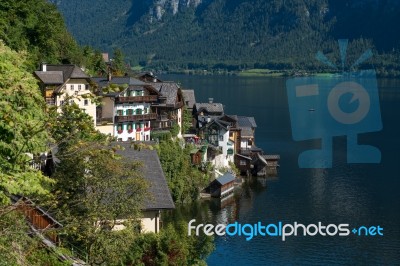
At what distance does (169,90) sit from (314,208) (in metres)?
16.2

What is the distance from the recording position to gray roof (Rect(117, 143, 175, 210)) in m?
23.0

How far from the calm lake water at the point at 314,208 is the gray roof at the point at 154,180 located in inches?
360

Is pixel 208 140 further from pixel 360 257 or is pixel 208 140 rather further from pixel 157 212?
pixel 157 212

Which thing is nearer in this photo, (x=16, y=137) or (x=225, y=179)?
(x=16, y=137)

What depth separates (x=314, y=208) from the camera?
1720 inches

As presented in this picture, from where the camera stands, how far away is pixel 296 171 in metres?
57.2

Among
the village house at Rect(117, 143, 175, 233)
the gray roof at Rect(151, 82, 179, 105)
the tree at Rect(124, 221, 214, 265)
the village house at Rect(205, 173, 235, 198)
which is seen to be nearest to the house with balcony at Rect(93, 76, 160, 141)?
the gray roof at Rect(151, 82, 179, 105)

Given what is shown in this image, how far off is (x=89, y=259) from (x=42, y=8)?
37922 mm

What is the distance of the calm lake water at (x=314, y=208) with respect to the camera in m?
33.4

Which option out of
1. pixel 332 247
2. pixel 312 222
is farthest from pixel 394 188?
pixel 332 247

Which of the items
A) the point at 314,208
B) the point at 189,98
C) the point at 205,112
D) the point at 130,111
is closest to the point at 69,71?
the point at 130,111

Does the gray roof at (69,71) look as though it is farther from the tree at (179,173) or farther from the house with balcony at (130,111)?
the tree at (179,173)

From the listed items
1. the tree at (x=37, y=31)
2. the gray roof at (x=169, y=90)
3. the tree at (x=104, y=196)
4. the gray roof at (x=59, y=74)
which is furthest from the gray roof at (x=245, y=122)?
the tree at (x=104, y=196)

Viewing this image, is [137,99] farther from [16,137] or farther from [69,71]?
[16,137]
